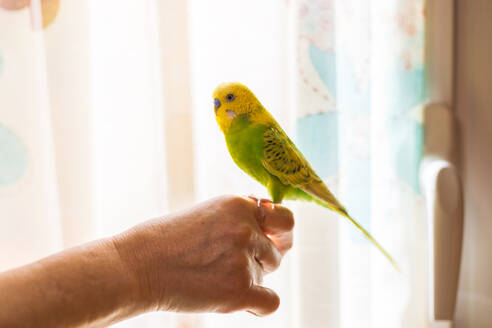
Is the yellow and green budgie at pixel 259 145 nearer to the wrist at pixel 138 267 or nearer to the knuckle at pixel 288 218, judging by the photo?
the knuckle at pixel 288 218

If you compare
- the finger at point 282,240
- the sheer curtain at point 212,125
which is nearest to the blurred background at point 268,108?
the sheer curtain at point 212,125

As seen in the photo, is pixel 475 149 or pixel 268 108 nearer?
pixel 268 108

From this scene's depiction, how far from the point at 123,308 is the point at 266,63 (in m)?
0.42

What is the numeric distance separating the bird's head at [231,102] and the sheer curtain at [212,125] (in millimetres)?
196

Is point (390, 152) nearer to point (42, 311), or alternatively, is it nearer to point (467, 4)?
point (467, 4)

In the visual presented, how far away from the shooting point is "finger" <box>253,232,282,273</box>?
19.3 inches

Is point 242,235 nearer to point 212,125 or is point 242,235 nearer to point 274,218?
point 274,218

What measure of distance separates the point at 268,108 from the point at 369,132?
8.0 inches

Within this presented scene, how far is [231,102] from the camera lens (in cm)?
44

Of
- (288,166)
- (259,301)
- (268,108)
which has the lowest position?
(259,301)

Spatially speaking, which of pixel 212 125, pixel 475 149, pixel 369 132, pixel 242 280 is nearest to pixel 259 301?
pixel 242 280

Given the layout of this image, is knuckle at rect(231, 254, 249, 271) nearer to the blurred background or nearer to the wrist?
the wrist

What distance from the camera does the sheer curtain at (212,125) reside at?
1.77 ft

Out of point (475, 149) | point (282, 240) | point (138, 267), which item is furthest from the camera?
point (475, 149)
